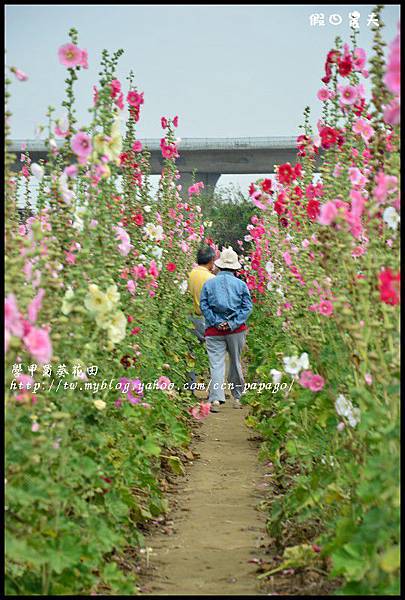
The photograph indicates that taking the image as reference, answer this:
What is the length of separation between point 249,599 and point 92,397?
43.4 inches

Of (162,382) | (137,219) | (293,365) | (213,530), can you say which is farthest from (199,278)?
(293,365)

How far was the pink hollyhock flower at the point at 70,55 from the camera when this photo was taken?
4.68 meters

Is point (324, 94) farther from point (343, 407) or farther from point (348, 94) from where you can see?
point (343, 407)

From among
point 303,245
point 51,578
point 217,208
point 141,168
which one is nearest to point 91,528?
point 51,578

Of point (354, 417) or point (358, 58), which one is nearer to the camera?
point (354, 417)

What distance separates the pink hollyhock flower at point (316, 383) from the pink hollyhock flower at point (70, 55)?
5.99 feet

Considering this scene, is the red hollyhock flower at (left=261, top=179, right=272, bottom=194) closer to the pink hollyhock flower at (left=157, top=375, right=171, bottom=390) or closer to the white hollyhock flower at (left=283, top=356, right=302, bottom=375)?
the pink hollyhock flower at (left=157, top=375, right=171, bottom=390)

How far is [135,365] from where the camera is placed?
6.12 meters

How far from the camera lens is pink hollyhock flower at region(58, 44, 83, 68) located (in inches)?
184

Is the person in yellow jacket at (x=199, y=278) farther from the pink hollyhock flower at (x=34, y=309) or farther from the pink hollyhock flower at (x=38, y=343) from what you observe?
the pink hollyhock flower at (x=38, y=343)

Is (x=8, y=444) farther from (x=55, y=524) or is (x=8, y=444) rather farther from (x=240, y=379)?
(x=240, y=379)

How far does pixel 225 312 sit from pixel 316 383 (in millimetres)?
4945

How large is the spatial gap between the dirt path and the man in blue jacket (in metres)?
1.43

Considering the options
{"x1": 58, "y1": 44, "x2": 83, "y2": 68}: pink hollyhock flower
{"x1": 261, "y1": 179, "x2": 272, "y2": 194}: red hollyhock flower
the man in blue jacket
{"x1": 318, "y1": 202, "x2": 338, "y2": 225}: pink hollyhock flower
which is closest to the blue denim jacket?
the man in blue jacket
